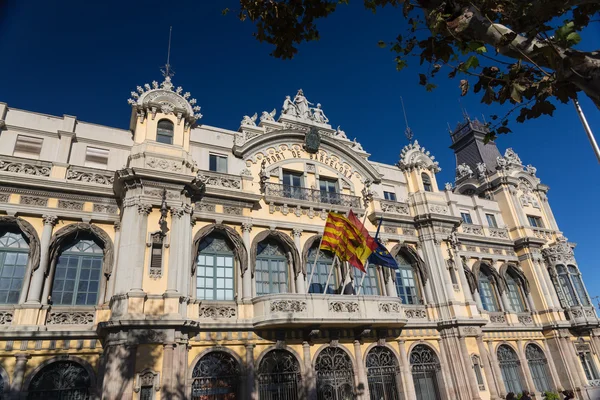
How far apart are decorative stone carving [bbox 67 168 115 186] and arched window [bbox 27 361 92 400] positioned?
23.1 feet

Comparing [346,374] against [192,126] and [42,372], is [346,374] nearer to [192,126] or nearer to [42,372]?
[42,372]

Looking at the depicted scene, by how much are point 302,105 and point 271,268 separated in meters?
10.3

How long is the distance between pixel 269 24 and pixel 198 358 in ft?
40.4

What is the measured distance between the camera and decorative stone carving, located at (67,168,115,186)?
1647 centimetres

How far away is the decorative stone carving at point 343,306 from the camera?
687 inches

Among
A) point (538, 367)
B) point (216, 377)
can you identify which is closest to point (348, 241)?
point (216, 377)

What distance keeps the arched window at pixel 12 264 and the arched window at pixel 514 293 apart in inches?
1041

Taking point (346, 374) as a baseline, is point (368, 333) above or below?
above

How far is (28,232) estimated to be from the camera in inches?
589

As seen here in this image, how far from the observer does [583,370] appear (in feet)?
81.3

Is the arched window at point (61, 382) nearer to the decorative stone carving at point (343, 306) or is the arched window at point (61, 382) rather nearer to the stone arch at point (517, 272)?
the decorative stone carving at point (343, 306)

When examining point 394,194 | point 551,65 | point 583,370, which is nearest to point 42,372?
point 551,65

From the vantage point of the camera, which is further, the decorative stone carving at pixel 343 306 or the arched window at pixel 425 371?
the arched window at pixel 425 371

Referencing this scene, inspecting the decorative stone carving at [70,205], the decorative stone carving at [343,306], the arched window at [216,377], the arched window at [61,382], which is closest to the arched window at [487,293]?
the decorative stone carving at [343,306]
